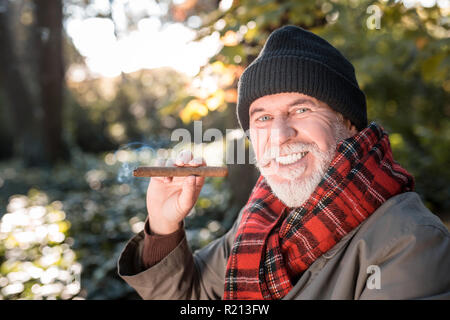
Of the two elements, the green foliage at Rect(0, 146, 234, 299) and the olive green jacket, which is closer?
the olive green jacket

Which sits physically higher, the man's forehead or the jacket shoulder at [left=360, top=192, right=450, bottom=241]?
the man's forehead

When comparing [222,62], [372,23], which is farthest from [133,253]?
[372,23]

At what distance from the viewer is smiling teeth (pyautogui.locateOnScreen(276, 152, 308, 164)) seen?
1856 mm

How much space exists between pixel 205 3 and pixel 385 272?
8.02 meters

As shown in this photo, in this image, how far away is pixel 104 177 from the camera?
10.0m

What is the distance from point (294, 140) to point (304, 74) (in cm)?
35

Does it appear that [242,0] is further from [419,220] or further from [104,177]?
[104,177]

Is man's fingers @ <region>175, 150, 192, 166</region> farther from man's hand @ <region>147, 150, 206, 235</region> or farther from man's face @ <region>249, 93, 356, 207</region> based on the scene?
man's face @ <region>249, 93, 356, 207</region>

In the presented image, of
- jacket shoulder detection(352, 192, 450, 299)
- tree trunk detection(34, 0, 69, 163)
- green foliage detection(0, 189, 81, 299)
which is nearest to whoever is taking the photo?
jacket shoulder detection(352, 192, 450, 299)

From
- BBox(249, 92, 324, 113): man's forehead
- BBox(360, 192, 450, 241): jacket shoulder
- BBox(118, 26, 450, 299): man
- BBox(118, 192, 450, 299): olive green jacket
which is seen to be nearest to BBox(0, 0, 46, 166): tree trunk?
BBox(118, 26, 450, 299): man

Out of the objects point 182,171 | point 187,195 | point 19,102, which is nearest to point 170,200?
point 187,195

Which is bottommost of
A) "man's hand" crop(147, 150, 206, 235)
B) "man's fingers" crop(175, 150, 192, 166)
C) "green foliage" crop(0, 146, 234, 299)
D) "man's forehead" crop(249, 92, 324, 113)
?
"green foliage" crop(0, 146, 234, 299)

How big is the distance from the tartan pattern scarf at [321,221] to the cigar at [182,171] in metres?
0.38

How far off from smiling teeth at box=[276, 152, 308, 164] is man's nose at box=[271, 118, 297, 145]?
0.08 m
